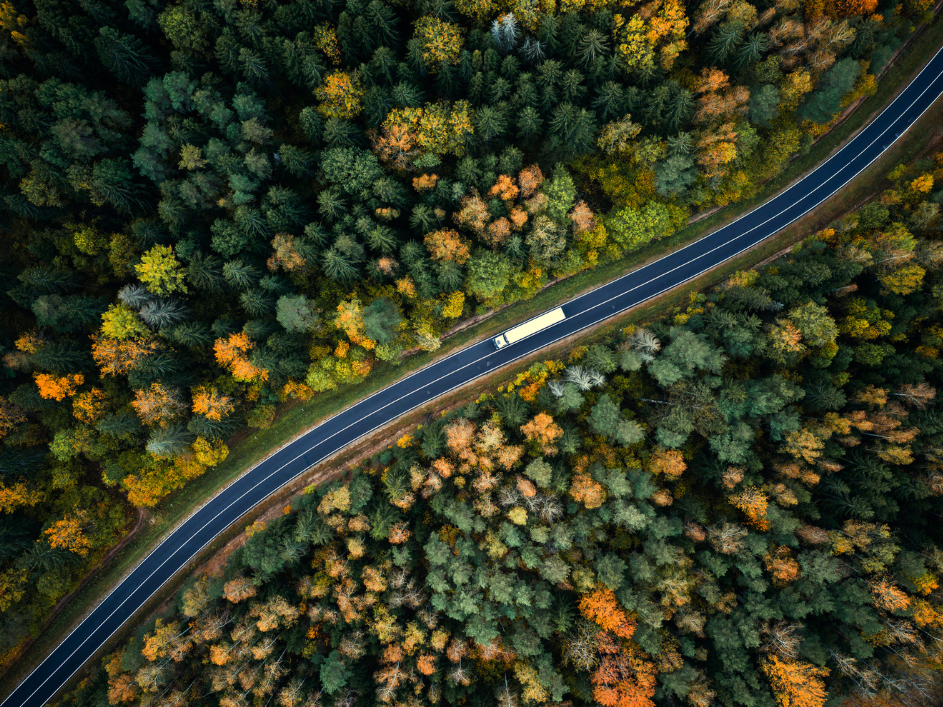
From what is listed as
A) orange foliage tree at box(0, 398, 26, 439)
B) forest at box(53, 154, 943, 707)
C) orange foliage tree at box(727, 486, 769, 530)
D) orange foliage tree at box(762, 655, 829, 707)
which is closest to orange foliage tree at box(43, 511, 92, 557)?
orange foliage tree at box(0, 398, 26, 439)

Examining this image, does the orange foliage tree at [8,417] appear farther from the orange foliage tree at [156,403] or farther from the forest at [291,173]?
the orange foliage tree at [156,403]

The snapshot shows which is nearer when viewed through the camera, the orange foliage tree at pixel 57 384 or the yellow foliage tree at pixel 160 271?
the yellow foliage tree at pixel 160 271

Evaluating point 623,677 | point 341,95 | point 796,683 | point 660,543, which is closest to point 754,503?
point 660,543

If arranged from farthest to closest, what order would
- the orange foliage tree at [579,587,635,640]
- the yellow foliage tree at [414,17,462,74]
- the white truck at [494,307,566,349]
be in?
the white truck at [494,307,566,349] → the yellow foliage tree at [414,17,462,74] → the orange foliage tree at [579,587,635,640]

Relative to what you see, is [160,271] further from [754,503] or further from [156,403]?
[754,503]

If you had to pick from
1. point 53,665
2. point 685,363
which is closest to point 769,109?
point 685,363

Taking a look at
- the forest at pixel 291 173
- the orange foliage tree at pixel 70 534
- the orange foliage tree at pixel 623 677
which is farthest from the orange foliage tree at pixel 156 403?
the orange foliage tree at pixel 623 677

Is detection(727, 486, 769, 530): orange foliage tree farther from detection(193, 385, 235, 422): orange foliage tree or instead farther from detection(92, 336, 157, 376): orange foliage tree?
detection(92, 336, 157, 376): orange foliage tree
